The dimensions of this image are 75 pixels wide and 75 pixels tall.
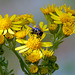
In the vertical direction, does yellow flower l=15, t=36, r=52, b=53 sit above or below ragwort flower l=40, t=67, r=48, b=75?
above

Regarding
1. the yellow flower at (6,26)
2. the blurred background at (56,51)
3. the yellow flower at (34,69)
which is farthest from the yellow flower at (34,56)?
the blurred background at (56,51)

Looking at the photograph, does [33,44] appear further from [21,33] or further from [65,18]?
[65,18]

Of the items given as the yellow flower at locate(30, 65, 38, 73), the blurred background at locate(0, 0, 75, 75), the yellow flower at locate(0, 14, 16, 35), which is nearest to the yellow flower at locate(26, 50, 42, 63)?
the yellow flower at locate(30, 65, 38, 73)

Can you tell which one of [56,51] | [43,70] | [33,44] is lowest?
[56,51]

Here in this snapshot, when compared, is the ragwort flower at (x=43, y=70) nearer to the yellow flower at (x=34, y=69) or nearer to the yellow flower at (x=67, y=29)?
the yellow flower at (x=34, y=69)

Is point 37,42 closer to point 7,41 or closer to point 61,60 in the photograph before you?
point 7,41

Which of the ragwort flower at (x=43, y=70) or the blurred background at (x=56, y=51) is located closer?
the ragwort flower at (x=43, y=70)

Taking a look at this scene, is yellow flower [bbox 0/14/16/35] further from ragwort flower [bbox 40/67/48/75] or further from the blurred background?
the blurred background

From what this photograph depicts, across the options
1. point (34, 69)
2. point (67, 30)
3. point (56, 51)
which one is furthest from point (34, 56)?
point (56, 51)
